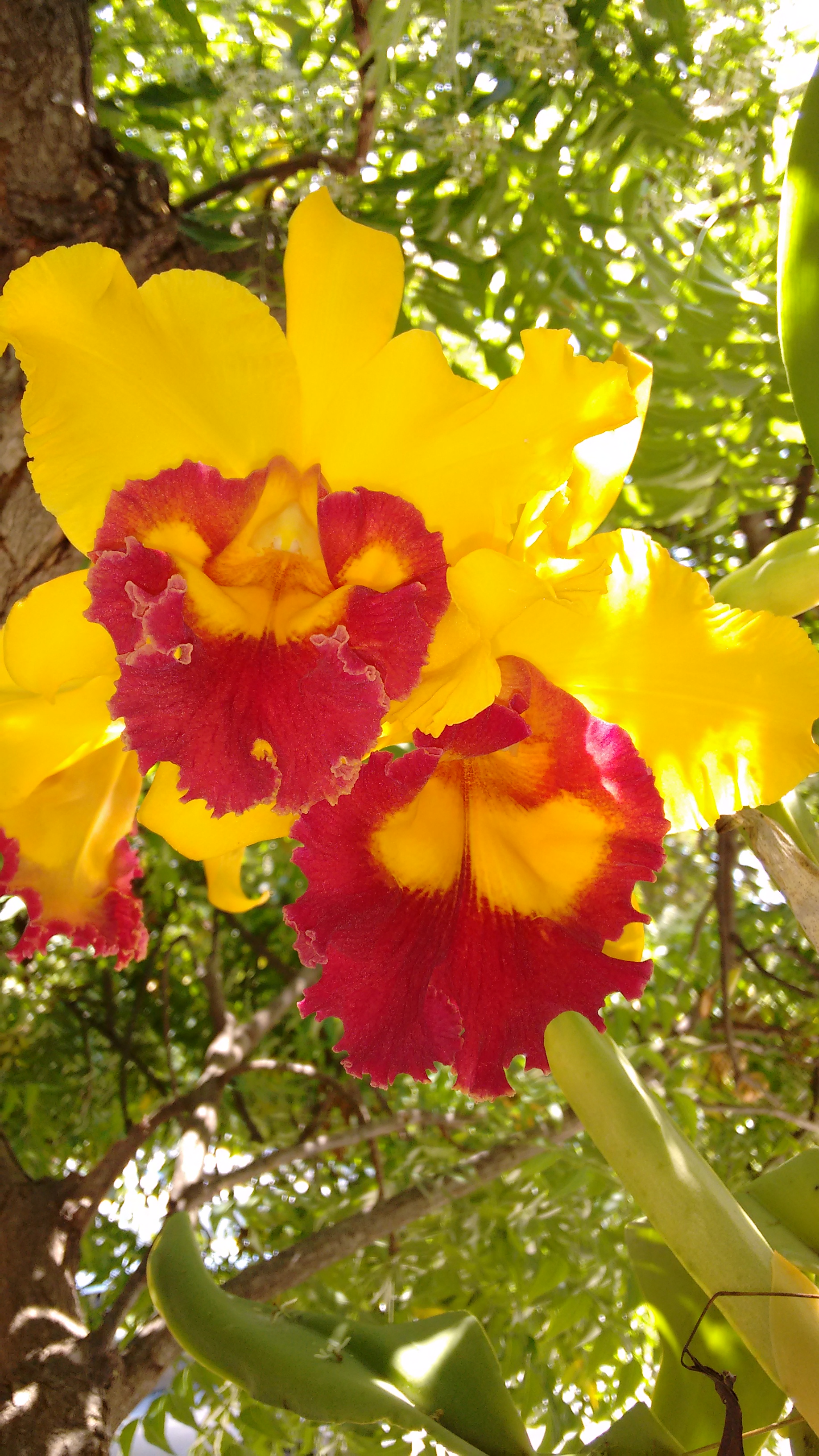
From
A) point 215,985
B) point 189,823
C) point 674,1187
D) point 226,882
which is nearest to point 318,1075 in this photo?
point 215,985

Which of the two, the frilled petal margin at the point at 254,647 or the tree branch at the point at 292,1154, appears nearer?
the frilled petal margin at the point at 254,647

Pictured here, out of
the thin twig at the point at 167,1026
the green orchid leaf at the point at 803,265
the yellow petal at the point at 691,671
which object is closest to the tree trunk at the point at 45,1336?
the thin twig at the point at 167,1026

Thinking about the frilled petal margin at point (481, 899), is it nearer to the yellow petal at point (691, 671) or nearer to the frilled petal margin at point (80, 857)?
the yellow petal at point (691, 671)

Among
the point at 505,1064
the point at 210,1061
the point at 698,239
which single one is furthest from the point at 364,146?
the point at 210,1061

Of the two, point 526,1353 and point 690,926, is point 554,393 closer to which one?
point 526,1353

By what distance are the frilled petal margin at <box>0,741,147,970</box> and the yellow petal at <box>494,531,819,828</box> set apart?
414 millimetres

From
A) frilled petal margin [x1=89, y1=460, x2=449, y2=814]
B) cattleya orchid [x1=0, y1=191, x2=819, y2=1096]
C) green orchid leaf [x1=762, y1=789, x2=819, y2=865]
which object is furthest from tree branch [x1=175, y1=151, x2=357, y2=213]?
green orchid leaf [x1=762, y1=789, x2=819, y2=865]

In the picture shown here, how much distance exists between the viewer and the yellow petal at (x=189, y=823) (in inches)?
27.6

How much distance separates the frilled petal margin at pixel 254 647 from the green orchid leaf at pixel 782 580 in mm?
190

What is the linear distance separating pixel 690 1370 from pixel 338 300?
673 mm

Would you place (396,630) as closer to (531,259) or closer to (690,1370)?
(690,1370)

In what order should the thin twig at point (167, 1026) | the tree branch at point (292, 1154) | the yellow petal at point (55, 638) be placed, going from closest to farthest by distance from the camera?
1. the yellow petal at point (55, 638)
2. the tree branch at point (292, 1154)
3. the thin twig at point (167, 1026)

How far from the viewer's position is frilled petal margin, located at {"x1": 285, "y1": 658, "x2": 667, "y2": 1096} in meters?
0.62

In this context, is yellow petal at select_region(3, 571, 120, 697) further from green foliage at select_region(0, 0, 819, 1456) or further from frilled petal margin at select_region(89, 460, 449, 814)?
green foliage at select_region(0, 0, 819, 1456)
